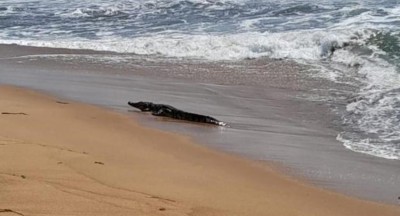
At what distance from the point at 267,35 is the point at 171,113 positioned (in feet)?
23.9

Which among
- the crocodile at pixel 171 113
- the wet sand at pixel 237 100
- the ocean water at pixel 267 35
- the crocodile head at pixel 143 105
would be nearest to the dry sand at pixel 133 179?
the wet sand at pixel 237 100

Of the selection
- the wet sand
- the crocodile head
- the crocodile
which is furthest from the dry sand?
the crocodile head

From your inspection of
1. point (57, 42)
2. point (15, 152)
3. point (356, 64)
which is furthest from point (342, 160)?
point (57, 42)

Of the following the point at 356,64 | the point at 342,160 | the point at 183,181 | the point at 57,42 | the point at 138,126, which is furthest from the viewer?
the point at 57,42

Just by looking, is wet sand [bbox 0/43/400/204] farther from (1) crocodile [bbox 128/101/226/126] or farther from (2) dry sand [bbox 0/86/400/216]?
(2) dry sand [bbox 0/86/400/216]

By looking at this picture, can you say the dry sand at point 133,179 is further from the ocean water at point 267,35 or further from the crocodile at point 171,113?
the ocean water at point 267,35

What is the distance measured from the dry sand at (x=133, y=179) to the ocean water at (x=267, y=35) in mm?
1468

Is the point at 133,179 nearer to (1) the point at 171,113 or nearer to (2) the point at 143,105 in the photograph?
(1) the point at 171,113

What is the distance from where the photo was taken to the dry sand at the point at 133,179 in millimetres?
3754

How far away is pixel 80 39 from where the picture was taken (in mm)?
15648

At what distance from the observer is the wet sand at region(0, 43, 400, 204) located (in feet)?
17.6

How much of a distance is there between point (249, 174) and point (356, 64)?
716 centimetres

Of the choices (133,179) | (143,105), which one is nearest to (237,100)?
(143,105)

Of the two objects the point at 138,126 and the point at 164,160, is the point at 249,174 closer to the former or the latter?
the point at 164,160
